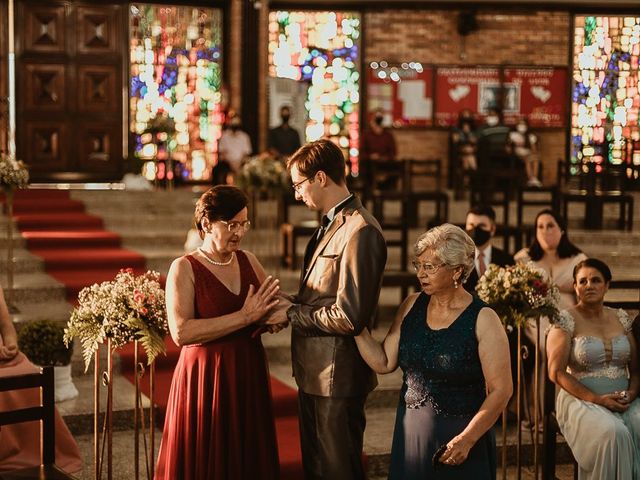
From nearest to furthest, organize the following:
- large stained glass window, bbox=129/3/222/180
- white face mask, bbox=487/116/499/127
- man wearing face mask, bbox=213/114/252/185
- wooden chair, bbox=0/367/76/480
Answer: wooden chair, bbox=0/367/76/480 → man wearing face mask, bbox=213/114/252/185 → large stained glass window, bbox=129/3/222/180 → white face mask, bbox=487/116/499/127

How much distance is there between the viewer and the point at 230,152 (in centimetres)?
1219

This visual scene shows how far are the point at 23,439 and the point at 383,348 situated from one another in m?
1.94

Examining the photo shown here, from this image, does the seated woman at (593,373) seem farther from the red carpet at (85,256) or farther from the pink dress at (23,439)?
the pink dress at (23,439)

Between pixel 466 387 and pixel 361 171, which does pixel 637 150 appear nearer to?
pixel 361 171

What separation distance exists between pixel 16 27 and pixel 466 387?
999cm

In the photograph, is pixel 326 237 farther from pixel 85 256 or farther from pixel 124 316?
pixel 85 256

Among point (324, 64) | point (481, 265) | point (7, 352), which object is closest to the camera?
point (7, 352)

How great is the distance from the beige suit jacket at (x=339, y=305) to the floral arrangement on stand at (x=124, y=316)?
57cm

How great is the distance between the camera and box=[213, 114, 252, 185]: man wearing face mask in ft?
40.0

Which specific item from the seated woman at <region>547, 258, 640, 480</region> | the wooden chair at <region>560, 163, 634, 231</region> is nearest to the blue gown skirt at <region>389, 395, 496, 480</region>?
the seated woman at <region>547, 258, 640, 480</region>

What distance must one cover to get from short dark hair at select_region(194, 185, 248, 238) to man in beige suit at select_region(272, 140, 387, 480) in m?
0.27

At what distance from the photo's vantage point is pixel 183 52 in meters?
13.4

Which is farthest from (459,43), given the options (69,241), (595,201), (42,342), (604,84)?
(42,342)

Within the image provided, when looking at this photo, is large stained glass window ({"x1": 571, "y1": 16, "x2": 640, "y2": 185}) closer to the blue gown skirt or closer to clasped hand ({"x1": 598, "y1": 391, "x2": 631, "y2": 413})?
clasped hand ({"x1": 598, "y1": 391, "x2": 631, "y2": 413})
